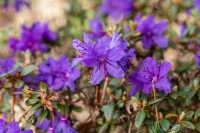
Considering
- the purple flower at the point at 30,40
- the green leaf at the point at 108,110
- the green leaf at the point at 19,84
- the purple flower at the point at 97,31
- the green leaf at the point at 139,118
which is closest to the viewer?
the green leaf at the point at 139,118

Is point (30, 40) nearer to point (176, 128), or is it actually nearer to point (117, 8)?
point (117, 8)

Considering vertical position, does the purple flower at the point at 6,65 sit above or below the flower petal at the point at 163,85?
above

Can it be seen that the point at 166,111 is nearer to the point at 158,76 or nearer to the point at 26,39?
the point at 158,76

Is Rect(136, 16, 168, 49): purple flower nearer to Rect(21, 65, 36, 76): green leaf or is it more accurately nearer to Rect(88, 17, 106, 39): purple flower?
Rect(88, 17, 106, 39): purple flower

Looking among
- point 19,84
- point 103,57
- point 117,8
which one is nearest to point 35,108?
point 19,84

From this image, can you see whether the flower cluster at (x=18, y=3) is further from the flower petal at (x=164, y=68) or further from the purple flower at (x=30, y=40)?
the flower petal at (x=164, y=68)

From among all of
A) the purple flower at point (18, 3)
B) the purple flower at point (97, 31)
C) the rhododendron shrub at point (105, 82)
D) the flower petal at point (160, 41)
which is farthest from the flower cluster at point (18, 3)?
the flower petal at point (160, 41)

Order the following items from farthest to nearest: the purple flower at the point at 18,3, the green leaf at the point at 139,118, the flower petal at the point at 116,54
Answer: the purple flower at the point at 18,3 → the green leaf at the point at 139,118 → the flower petal at the point at 116,54
